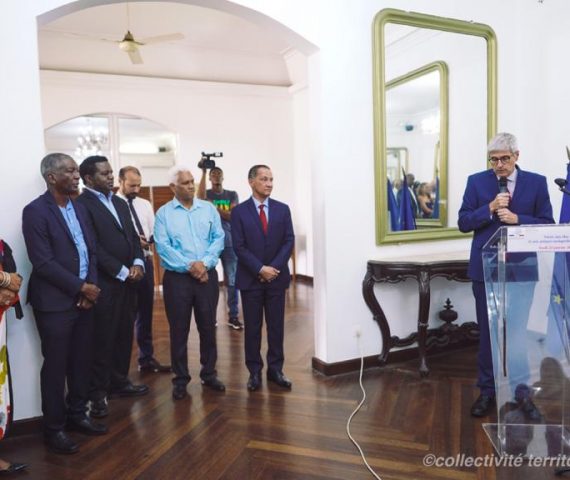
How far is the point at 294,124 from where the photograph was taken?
25.5ft

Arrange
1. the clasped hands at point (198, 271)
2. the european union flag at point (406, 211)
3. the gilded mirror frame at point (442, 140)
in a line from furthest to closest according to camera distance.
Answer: the gilded mirror frame at point (442, 140)
the european union flag at point (406, 211)
the clasped hands at point (198, 271)

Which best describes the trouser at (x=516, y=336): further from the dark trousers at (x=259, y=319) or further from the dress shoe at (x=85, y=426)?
the dress shoe at (x=85, y=426)

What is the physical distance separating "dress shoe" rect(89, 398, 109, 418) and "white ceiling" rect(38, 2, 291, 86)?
4.46 m

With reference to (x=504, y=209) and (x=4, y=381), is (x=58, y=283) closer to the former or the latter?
(x=4, y=381)

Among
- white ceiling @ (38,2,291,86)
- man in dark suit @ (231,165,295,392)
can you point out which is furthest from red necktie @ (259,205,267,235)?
white ceiling @ (38,2,291,86)

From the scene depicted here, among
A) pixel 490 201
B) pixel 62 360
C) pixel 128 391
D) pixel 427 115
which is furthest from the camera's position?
pixel 427 115

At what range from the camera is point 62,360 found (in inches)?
97.0

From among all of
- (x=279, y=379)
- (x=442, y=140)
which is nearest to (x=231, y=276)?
(x=279, y=379)

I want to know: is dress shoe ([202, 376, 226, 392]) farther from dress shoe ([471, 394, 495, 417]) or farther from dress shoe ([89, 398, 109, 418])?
dress shoe ([471, 394, 495, 417])

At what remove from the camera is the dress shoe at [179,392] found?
3.07m

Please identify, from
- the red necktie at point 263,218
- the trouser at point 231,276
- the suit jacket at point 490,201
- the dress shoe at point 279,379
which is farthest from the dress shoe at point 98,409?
the suit jacket at point 490,201

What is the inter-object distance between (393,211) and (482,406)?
5.00ft

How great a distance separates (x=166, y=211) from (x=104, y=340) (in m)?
0.88

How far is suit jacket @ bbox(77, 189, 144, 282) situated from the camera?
2.83 meters
